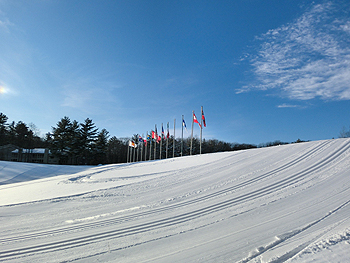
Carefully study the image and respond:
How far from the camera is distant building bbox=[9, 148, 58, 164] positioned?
47697 millimetres

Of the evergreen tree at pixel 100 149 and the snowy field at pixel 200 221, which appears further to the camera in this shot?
the evergreen tree at pixel 100 149

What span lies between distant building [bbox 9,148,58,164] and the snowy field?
159ft

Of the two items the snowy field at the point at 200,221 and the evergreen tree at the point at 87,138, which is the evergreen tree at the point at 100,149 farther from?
the snowy field at the point at 200,221

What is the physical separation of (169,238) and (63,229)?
2.54 meters

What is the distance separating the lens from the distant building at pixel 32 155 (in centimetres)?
4770

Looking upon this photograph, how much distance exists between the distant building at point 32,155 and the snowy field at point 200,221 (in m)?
48.6

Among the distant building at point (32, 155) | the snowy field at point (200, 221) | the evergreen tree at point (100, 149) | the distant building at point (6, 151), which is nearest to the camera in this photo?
the snowy field at point (200, 221)

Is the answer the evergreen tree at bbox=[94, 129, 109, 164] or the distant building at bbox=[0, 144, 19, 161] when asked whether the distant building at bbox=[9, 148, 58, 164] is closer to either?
the distant building at bbox=[0, 144, 19, 161]

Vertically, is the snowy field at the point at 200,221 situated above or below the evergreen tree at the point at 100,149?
below

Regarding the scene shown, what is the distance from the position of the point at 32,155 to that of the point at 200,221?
5738 centimetres

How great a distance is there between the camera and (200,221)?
5031mm

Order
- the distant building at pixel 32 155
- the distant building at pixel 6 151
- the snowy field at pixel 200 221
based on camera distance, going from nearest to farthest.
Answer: the snowy field at pixel 200 221
the distant building at pixel 6 151
the distant building at pixel 32 155

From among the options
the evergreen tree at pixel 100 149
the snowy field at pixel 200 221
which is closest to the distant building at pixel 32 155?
the evergreen tree at pixel 100 149

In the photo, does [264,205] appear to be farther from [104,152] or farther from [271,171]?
[104,152]
